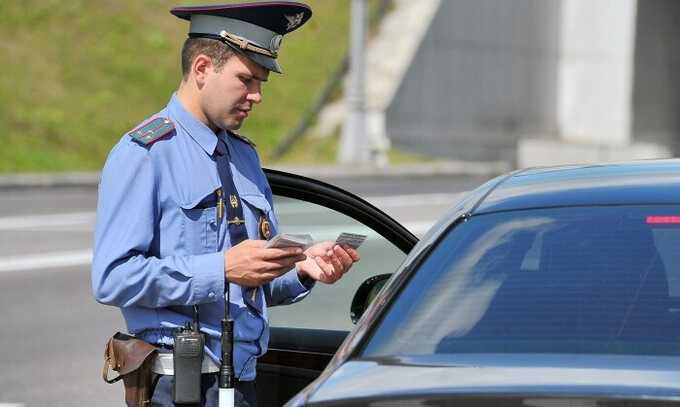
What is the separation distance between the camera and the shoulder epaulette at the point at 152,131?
11.7 ft

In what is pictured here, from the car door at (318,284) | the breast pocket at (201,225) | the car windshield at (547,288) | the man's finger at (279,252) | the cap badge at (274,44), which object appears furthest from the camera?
the car door at (318,284)

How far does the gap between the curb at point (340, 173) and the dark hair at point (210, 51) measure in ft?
62.9

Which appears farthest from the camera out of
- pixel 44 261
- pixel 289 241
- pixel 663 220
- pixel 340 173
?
pixel 340 173

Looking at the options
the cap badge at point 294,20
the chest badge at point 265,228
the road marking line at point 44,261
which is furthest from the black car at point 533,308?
the road marking line at point 44,261

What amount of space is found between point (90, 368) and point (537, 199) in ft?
19.3

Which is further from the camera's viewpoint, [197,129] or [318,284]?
[318,284]

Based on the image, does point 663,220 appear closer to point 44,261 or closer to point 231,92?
point 231,92

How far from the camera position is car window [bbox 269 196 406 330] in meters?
4.62

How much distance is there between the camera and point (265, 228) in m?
3.80

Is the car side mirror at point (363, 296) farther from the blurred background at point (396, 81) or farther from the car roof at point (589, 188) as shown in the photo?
the blurred background at point (396, 81)

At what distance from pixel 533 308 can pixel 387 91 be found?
3085 cm

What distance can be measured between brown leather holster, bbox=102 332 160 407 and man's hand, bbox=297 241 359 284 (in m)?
0.49

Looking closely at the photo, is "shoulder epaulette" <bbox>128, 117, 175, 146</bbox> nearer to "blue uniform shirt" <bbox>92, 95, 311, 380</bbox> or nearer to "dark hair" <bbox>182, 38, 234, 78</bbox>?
"blue uniform shirt" <bbox>92, 95, 311, 380</bbox>

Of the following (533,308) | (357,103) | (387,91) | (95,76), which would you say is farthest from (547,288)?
(387,91)
